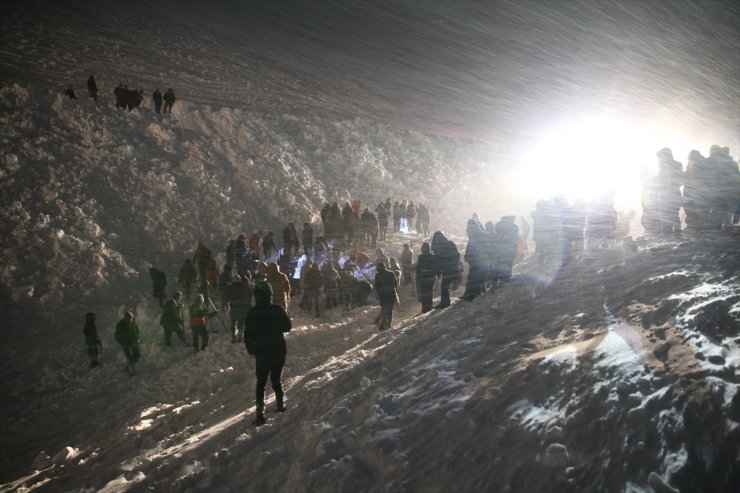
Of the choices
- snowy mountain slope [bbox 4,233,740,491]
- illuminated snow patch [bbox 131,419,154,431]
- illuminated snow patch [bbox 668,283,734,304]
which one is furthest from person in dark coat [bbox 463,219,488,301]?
illuminated snow patch [bbox 131,419,154,431]

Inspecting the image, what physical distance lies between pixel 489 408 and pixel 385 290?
22.7 feet

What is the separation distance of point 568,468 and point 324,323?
10.5 metres

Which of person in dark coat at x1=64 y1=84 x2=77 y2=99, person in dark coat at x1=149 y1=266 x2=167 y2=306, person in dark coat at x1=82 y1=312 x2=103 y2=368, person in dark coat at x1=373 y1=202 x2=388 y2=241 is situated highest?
person in dark coat at x1=64 y1=84 x2=77 y2=99

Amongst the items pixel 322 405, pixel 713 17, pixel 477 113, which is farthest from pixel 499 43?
pixel 322 405

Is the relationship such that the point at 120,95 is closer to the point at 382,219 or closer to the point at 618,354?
the point at 382,219

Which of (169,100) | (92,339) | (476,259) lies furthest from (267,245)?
(169,100)

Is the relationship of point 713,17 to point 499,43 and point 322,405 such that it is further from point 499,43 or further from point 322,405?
point 322,405

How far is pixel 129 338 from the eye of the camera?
10.5 metres

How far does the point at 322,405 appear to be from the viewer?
635 cm

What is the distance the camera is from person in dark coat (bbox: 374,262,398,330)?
37.4 feet

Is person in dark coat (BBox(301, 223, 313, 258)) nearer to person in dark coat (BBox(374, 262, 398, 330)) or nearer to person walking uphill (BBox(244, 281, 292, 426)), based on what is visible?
person in dark coat (BBox(374, 262, 398, 330))

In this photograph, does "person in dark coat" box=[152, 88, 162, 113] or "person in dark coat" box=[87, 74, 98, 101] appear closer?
"person in dark coat" box=[87, 74, 98, 101]

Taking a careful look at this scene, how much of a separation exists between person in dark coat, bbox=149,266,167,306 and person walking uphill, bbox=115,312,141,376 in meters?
3.65

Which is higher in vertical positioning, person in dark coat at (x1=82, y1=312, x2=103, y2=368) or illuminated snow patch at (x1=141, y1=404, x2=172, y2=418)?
person in dark coat at (x1=82, y1=312, x2=103, y2=368)
